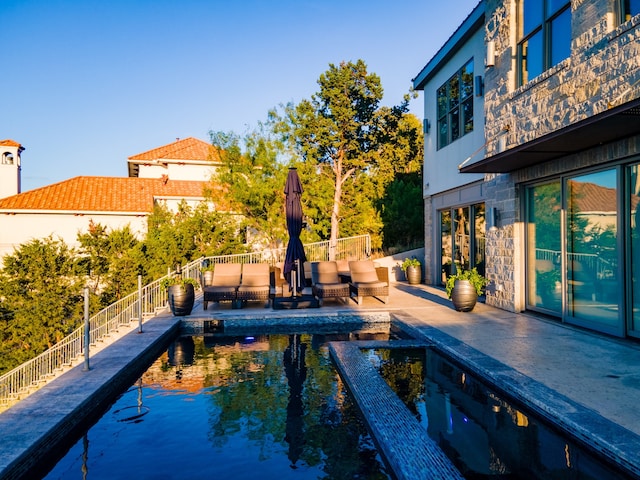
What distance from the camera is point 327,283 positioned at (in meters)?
11.1

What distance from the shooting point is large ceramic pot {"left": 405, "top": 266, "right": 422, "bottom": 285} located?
1560cm

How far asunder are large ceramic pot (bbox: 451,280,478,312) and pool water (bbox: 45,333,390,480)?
3763 mm

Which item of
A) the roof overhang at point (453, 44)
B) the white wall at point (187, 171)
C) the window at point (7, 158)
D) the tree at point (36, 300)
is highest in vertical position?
the window at point (7, 158)

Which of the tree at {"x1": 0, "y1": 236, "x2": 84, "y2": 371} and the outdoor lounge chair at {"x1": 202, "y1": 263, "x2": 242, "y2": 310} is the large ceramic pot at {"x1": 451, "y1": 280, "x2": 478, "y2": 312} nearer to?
the outdoor lounge chair at {"x1": 202, "y1": 263, "x2": 242, "y2": 310}

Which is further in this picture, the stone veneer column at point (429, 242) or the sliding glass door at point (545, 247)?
the stone veneer column at point (429, 242)

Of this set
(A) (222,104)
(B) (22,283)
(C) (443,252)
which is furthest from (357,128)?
(B) (22,283)

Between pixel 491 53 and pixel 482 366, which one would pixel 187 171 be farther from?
pixel 482 366

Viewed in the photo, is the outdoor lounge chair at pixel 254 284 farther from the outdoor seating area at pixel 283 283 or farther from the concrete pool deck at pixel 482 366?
the concrete pool deck at pixel 482 366

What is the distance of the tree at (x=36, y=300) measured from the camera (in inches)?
753

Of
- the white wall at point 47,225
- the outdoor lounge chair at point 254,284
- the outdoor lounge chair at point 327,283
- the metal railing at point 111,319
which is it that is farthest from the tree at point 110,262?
the outdoor lounge chair at point 327,283

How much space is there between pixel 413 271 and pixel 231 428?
1181 cm

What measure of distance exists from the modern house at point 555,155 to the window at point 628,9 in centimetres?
2

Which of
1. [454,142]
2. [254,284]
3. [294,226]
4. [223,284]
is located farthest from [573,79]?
[223,284]

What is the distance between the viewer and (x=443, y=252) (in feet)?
47.1
